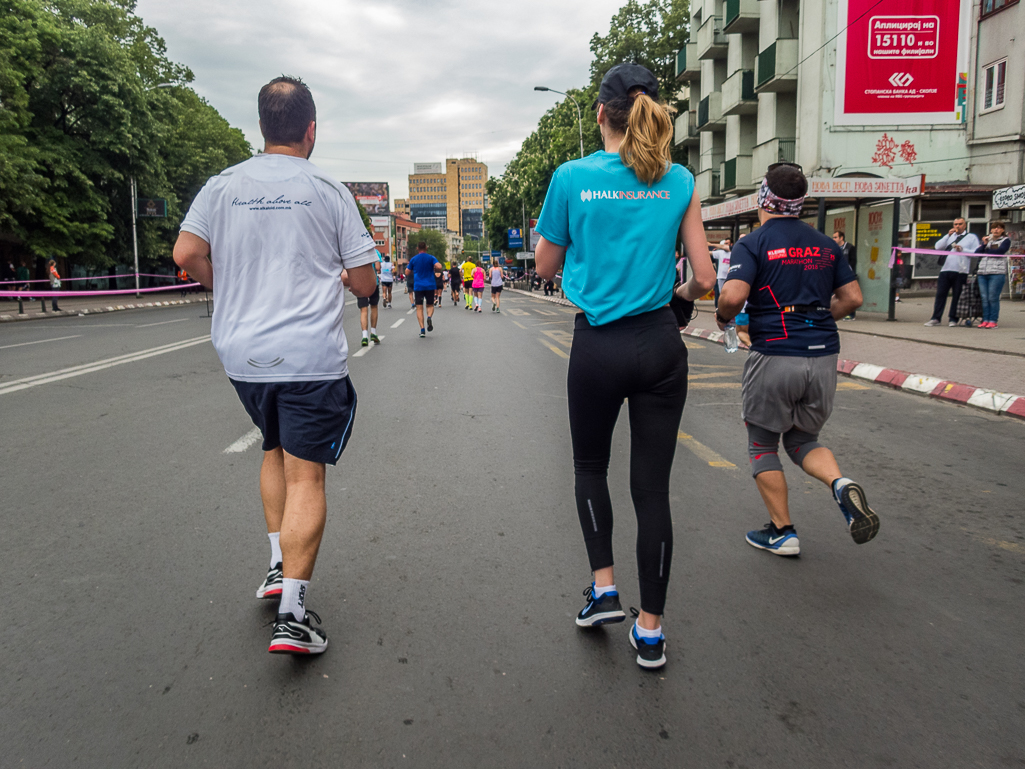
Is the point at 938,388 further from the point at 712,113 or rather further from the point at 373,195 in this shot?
the point at 373,195

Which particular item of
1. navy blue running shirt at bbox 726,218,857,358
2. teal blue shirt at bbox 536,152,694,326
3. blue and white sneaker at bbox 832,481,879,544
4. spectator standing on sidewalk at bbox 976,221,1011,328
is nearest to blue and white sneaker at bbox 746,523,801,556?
blue and white sneaker at bbox 832,481,879,544

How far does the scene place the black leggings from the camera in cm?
260

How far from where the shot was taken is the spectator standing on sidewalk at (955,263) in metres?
13.4

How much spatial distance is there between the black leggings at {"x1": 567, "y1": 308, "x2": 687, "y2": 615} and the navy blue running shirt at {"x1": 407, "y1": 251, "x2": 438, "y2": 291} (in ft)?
41.4

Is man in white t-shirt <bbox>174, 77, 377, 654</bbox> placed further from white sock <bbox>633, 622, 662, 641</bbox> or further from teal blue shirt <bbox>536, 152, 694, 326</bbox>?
white sock <bbox>633, 622, 662, 641</bbox>

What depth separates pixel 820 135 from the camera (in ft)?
83.2

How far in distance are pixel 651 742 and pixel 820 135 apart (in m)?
26.5

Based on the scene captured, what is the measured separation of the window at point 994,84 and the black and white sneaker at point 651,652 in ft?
86.4

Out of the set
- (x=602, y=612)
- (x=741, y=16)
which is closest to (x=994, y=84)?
Answer: (x=741, y=16)

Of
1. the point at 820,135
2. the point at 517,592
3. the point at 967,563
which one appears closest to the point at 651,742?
the point at 517,592

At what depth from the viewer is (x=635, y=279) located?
2584 mm

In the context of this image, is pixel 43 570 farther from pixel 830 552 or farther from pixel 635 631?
pixel 830 552

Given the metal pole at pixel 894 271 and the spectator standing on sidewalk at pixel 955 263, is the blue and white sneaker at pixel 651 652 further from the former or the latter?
the metal pole at pixel 894 271

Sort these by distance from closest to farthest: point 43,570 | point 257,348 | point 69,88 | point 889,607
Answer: point 257,348
point 889,607
point 43,570
point 69,88
